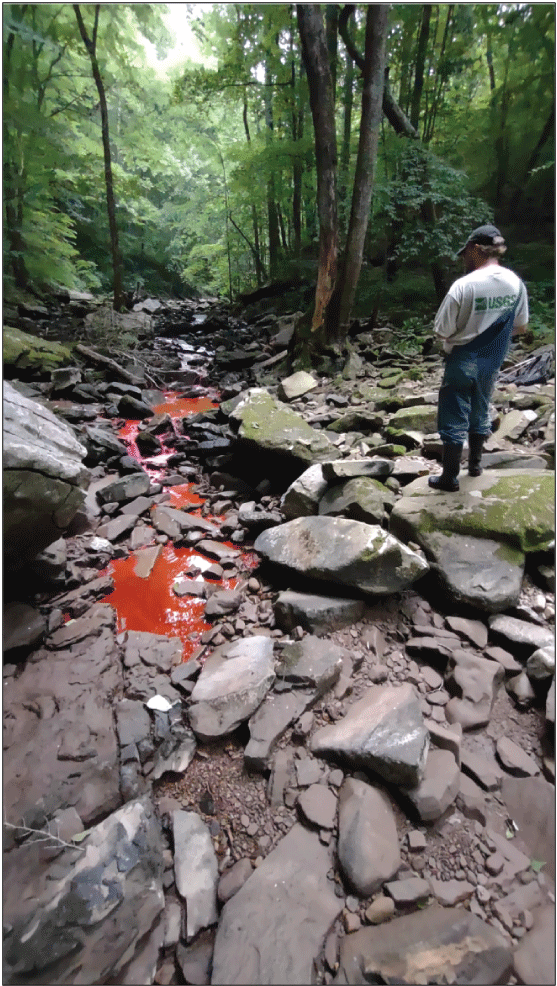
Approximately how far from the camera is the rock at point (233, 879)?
1596 mm

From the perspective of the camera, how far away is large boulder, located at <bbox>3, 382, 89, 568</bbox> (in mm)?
2344

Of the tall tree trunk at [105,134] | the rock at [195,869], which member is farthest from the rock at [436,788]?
the tall tree trunk at [105,134]

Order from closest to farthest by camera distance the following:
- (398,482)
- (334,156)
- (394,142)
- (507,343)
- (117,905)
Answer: (117,905) → (507,343) → (398,482) → (334,156) → (394,142)

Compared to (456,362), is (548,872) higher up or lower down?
lower down

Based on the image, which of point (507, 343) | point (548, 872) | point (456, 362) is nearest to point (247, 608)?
point (548, 872)

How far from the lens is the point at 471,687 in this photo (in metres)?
2.15

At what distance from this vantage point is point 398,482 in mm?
3785

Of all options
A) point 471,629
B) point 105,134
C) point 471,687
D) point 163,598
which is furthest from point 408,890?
point 105,134

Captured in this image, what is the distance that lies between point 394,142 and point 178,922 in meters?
11.7

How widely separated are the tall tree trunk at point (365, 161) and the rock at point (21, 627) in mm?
7330

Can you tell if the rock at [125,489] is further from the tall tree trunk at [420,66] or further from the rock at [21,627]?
the tall tree trunk at [420,66]

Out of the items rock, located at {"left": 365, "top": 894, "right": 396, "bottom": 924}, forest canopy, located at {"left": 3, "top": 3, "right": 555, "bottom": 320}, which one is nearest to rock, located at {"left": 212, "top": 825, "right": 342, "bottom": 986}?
rock, located at {"left": 365, "top": 894, "right": 396, "bottom": 924}

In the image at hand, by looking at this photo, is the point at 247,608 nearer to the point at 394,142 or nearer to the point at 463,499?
the point at 463,499

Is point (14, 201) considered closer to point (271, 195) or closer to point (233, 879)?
point (271, 195)
